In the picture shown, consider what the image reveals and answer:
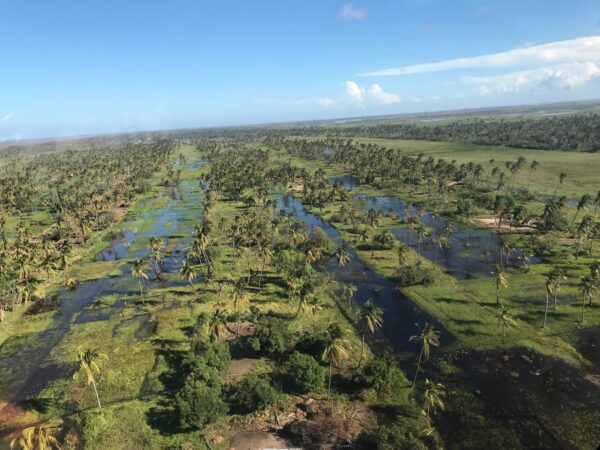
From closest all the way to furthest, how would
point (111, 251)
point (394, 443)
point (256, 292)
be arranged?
point (394, 443) → point (256, 292) → point (111, 251)

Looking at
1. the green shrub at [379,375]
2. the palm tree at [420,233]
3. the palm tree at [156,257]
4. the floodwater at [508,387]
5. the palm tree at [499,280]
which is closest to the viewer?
the floodwater at [508,387]

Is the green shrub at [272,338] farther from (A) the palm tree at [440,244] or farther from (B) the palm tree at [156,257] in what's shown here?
(A) the palm tree at [440,244]

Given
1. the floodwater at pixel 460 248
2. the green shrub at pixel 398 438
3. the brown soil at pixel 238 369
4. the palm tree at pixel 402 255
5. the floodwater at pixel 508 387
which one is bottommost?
the floodwater at pixel 508 387

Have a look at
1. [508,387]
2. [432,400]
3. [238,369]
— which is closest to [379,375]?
[432,400]

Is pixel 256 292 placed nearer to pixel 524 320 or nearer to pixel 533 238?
pixel 524 320

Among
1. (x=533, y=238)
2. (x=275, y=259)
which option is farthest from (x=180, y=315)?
(x=533, y=238)

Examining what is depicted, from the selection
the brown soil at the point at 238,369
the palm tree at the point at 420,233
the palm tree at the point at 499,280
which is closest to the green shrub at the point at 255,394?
the brown soil at the point at 238,369
